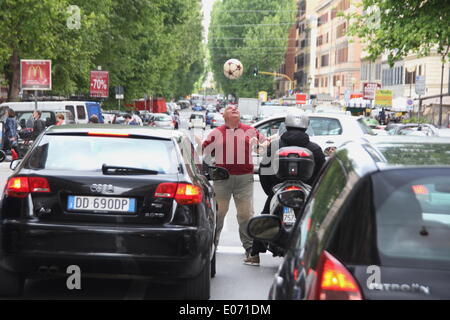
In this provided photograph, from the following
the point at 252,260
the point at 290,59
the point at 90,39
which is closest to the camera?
the point at 252,260

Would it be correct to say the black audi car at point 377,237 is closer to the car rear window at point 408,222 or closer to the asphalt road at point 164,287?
the car rear window at point 408,222

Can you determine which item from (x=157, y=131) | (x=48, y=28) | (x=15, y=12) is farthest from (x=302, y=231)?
(x=48, y=28)

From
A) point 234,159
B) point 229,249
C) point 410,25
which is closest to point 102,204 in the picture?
point 234,159

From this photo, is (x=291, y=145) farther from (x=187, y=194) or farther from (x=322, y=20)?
(x=322, y=20)

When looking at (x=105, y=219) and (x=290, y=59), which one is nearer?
(x=105, y=219)

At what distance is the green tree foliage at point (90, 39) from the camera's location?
30922 mm

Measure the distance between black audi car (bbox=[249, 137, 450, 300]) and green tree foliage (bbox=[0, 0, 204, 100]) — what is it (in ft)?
89.2

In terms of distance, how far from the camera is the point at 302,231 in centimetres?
406

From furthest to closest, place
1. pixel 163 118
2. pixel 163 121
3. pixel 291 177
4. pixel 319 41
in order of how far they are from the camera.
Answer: pixel 319 41, pixel 163 118, pixel 163 121, pixel 291 177

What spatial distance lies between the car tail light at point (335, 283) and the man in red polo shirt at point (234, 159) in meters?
6.22

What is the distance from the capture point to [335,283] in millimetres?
3182

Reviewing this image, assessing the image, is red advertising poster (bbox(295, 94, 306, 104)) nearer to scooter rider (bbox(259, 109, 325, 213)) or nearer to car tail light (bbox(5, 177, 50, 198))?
scooter rider (bbox(259, 109, 325, 213))

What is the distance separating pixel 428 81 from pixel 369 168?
63040 millimetres

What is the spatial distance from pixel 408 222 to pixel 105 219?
144 inches
